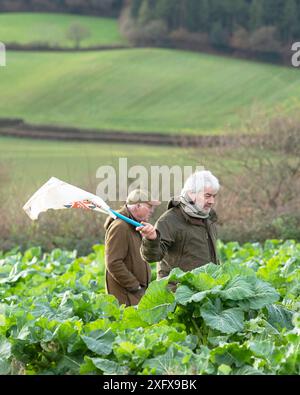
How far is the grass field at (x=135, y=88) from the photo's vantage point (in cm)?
6412

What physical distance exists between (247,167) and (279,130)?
2035 millimetres

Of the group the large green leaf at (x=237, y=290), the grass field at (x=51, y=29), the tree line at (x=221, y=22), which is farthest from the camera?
the grass field at (x=51, y=29)

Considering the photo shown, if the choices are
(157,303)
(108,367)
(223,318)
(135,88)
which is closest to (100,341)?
(108,367)

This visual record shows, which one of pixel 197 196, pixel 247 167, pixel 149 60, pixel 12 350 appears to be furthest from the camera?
pixel 149 60

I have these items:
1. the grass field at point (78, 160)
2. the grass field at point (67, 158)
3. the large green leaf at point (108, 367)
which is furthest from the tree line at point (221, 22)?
the large green leaf at point (108, 367)

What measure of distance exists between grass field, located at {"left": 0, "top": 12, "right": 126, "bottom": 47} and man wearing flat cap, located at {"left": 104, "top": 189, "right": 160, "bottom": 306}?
68.4 m

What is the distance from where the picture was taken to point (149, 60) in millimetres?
74438

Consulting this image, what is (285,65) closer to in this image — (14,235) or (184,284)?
(14,235)

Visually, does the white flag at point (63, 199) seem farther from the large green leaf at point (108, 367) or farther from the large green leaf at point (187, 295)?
the large green leaf at point (108, 367)

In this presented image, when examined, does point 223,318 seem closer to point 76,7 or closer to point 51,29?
point 51,29

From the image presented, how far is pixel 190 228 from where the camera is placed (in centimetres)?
941

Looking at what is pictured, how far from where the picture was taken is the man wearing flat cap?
10023 mm

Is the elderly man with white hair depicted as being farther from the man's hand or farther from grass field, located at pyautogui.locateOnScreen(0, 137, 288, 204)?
grass field, located at pyautogui.locateOnScreen(0, 137, 288, 204)
